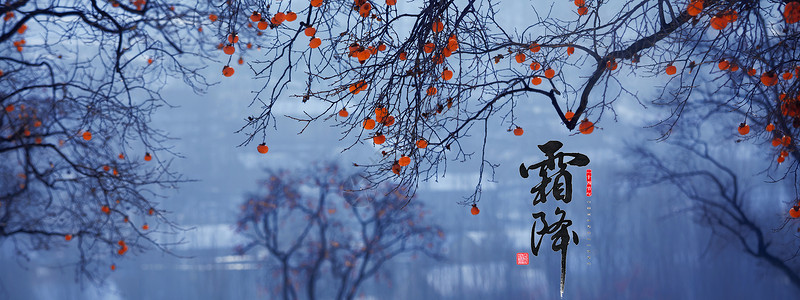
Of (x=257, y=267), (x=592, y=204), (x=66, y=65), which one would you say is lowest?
(x=257, y=267)

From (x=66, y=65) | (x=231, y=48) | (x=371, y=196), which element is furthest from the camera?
(x=66, y=65)

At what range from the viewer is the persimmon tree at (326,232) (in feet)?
15.5

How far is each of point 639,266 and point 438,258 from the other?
1.47 metres

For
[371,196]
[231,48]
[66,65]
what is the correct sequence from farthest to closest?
[66,65], [371,196], [231,48]

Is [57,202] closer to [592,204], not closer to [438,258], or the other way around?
[438,258]

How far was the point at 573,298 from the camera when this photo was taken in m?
4.74

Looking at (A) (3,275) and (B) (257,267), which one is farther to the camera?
(A) (3,275)

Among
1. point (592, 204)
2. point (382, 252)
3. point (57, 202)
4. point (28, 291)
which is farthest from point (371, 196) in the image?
point (28, 291)

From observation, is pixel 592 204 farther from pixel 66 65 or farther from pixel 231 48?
pixel 66 65

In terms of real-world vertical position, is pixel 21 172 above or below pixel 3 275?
above

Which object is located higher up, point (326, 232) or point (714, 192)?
point (714, 192)

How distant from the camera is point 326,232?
→ 473cm

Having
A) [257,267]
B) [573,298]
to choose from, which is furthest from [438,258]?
[257,267]

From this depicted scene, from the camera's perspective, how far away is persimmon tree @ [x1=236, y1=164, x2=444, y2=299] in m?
4.72
